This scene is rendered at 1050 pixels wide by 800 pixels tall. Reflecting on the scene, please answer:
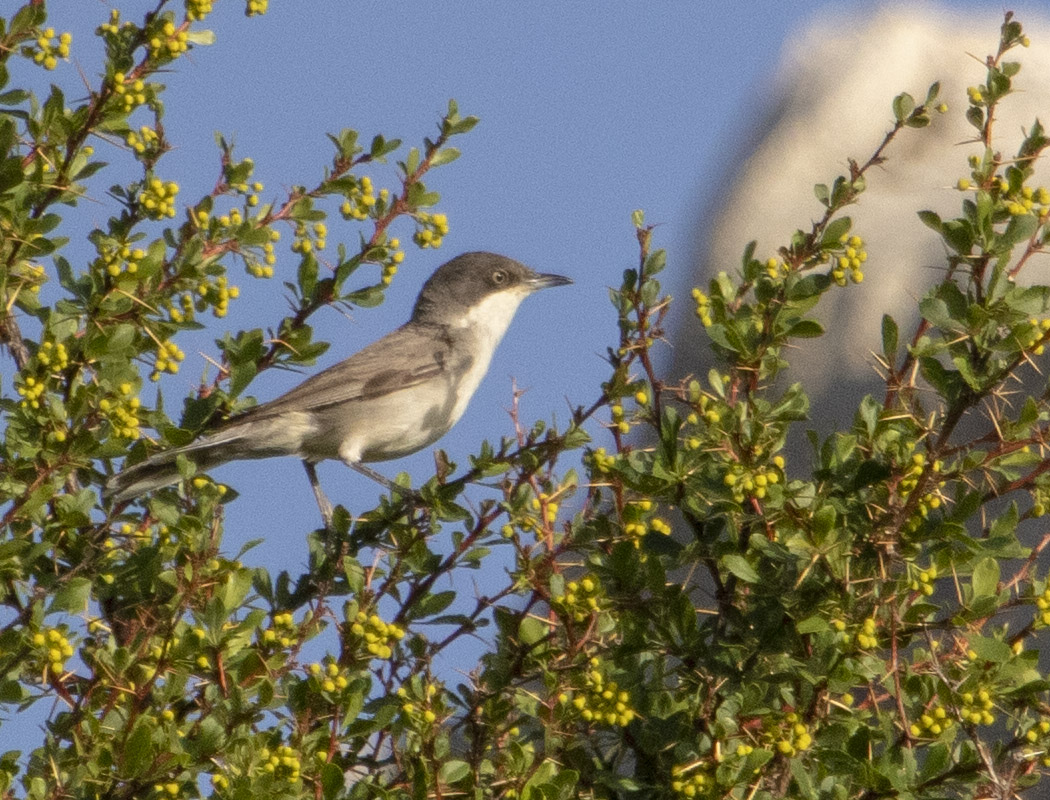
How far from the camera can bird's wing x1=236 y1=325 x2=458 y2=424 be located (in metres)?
6.95

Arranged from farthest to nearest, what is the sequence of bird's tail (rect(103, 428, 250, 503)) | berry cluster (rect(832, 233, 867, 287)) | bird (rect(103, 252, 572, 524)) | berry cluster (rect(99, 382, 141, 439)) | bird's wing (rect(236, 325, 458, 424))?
bird's wing (rect(236, 325, 458, 424))
bird (rect(103, 252, 572, 524))
bird's tail (rect(103, 428, 250, 503))
berry cluster (rect(99, 382, 141, 439))
berry cluster (rect(832, 233, 867, 287))

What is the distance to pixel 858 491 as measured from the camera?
314 centimetres

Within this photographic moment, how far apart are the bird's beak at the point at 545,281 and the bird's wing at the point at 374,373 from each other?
0.65 m

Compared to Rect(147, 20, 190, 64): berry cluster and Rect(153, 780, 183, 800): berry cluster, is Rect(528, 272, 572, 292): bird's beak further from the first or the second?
Rect(153, 780, 183, 800): berry cluster

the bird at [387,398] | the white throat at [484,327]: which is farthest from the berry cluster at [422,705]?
the white throat at [484,327]

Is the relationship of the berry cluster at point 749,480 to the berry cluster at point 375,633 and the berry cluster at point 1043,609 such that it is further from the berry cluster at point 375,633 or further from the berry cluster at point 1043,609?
the berry cluster at point 375,633

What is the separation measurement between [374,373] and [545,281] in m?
1.34

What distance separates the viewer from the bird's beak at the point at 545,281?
793 centimetres

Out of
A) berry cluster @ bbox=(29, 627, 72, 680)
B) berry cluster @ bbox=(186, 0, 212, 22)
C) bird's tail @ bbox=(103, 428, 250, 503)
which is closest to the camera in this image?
berry cluster @ bbox=(29, 627, 72, 680)

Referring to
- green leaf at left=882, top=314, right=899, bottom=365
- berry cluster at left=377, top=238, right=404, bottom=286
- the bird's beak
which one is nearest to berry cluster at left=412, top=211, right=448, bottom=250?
berry cluster at left=377, top=238, right=404, bottom=286

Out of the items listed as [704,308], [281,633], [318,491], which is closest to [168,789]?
[281,633]

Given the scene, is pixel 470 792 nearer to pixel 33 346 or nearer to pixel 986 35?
pixel 33 346

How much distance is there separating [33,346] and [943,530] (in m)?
2.77

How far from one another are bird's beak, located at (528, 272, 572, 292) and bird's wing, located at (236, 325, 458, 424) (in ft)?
2.14
